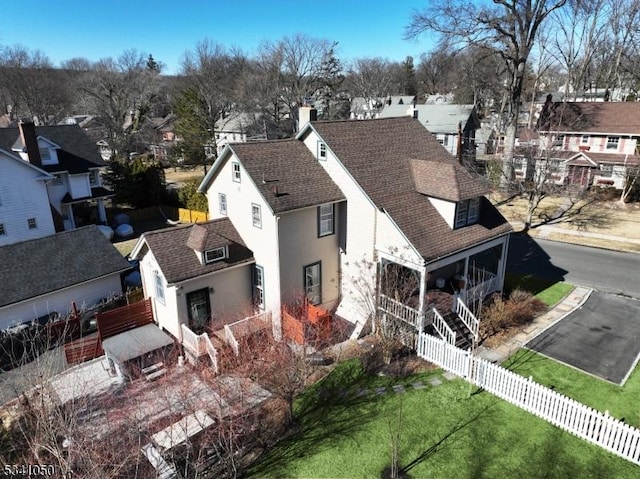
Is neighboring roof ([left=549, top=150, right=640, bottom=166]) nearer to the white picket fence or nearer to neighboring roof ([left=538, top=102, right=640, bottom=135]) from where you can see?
neighboring roof ([left=538, top=102, right=640, bottom=135])

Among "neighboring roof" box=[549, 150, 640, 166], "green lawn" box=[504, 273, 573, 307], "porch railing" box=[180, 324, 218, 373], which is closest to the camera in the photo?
"porch railing" box=[180, 324, 218, 373]

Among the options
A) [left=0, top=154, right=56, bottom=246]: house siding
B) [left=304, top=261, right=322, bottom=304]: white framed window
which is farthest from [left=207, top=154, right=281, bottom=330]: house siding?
[left=0, top=154, right=56, bottom=246]: house siding

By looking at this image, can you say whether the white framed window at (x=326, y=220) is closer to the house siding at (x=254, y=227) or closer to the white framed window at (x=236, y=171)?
the house siding at (x=254, y=227)

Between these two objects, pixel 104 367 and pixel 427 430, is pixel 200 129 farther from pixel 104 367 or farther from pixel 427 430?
pixel 427 430

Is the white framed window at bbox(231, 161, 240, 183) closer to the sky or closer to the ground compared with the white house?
closer to the sky

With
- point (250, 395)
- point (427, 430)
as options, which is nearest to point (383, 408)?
point (427, 430)

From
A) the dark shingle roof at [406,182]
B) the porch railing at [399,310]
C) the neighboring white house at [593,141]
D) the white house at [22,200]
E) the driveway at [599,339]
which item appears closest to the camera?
the driveway at [599,339]

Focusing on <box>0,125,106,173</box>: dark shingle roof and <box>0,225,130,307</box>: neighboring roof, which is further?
<box>0,125,106,173</box>: dark shingle roof

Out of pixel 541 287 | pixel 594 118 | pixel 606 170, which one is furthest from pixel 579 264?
pixel 594 118

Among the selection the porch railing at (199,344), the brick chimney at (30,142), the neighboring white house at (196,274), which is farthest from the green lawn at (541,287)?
the brick chimney at (30,142)
